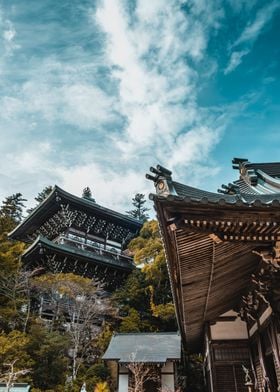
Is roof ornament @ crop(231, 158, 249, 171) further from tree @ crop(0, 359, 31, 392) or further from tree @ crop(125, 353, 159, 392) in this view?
tree @ crop(125, 353, 159, 392)

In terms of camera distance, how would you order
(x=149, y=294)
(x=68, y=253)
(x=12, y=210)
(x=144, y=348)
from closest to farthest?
(x=144, y=348) → (x=68, y=253) → (x=149, y=294) → (x=12, y=210)

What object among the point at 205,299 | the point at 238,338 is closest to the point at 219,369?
the point at 238,338

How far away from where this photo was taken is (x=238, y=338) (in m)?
8.26

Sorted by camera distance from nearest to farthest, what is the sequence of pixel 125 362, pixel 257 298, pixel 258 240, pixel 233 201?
pixel 233 201 → pixel 258 240 → pixel 257 298 → pixel 125 362

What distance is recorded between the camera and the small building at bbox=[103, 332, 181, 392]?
45.6 ft

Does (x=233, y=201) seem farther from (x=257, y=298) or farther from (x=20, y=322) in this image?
(x=20, y=322)

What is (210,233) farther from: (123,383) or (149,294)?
(149,294)

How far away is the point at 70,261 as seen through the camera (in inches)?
870

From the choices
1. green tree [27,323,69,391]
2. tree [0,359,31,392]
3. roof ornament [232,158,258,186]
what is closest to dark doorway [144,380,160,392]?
green tree [27,323,69,391]

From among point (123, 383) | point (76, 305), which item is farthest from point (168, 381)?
point (76, 305)

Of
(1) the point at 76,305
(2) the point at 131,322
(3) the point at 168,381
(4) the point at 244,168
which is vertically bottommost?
(3) the point at 168,381

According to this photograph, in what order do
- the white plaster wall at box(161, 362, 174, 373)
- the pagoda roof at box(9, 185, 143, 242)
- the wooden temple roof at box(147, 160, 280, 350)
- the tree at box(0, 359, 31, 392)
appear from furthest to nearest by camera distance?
the pagoda roof at box(9, 185, 143, 242) < the white plaster wall at box(161, 362, 174, 373) < the tree at box(0, 359, 31, 392) < the wooden temple roof at box(147, 160, 280, 350)

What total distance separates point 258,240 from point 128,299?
1958 cm

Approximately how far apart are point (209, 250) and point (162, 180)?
131 centimetres
